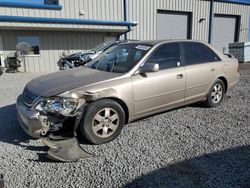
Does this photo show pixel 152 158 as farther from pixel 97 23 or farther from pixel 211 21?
pixel 211 21

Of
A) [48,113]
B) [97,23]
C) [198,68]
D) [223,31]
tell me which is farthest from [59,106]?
[223,31]

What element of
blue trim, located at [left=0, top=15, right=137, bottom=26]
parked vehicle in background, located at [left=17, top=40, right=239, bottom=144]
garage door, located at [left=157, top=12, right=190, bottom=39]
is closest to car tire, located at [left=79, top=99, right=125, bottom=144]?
parked vehicle in background, located at [left=17, top=40, right=239, bottom=144]

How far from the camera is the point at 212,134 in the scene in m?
3.88

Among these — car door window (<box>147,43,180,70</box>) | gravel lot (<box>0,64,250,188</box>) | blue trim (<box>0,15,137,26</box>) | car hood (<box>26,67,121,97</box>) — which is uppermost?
blue trim (<box>0,15,137,26</box>)

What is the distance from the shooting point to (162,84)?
4172mm

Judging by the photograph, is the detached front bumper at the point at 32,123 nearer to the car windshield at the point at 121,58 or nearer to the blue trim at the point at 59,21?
the car windshield at the point at 121,58

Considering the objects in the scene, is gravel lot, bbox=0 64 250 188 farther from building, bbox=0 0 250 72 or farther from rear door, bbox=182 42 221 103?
building, bbox=0 0 250 72

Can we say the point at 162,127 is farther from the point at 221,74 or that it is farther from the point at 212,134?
the point at 221,74

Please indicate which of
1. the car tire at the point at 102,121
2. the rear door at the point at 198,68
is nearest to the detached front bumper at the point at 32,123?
the car tire at the point at 102,121

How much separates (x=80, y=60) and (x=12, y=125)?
20.7ft

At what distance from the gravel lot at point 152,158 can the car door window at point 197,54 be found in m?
1.19

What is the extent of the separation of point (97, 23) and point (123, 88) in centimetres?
1111

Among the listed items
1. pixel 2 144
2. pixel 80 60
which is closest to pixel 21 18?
pixel 80 60

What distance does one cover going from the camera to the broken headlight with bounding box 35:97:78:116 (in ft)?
10.8
